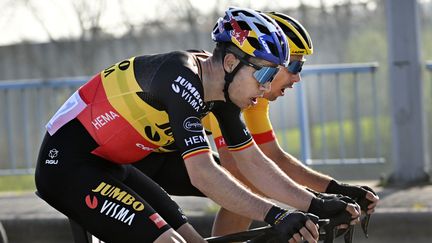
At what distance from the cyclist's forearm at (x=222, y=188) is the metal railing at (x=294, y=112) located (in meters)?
6.00

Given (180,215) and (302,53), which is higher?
(302,53)

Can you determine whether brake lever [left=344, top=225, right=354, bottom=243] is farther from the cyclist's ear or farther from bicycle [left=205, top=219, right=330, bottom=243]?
the cyclist's ear

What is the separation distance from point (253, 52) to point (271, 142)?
117cm

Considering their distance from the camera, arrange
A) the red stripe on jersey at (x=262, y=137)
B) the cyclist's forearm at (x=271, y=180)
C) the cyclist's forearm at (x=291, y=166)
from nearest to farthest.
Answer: the cyclist's forearm at (x=271, y=180) < the cyclist's forearm at (x=291, y=166) < the red stripe on jersey at (x=262, y=137)

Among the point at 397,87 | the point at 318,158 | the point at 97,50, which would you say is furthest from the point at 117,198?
the point at 97,50

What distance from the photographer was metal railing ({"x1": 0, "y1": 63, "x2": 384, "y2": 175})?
34.8 feet

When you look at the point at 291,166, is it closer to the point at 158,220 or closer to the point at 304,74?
the point at 158,220

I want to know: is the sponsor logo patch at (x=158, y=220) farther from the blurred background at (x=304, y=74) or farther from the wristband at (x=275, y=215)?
the blurred background at (x=304, y=74)

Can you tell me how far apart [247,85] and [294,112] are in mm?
6183

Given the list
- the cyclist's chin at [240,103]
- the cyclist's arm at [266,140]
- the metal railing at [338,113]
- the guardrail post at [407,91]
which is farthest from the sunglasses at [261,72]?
the metal railing at [338,113]

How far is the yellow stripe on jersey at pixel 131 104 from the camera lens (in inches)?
193

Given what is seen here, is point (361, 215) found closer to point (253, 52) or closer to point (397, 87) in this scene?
point (253, 52)

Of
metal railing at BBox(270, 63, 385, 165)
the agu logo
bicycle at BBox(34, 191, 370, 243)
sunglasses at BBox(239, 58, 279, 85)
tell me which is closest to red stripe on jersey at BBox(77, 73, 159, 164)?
the agu logo

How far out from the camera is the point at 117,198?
4781mm
